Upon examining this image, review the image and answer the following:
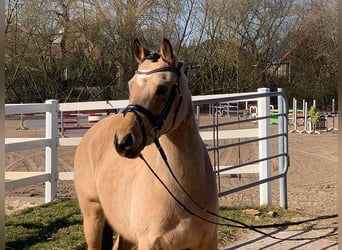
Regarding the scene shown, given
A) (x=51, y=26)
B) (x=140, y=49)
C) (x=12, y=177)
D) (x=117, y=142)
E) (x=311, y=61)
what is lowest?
(x=12, y=177)

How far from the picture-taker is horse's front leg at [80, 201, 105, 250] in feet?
12.2

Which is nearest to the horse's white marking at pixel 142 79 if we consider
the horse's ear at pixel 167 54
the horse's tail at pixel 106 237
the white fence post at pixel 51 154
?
the horse's ear at pixel 167 54

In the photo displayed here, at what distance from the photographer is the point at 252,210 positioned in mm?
6160

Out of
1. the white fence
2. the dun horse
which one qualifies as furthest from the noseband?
the white fence

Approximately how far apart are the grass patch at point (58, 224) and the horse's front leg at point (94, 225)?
3.60 feet

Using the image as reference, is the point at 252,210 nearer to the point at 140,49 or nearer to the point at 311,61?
the point at 140,49

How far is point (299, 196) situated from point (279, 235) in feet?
8.55

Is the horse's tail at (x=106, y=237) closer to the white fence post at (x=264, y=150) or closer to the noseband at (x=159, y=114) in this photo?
the noseband at (x=159, y=114)

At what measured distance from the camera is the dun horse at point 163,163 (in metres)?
2.44

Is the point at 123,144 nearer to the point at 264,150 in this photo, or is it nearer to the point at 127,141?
the point at 127,141

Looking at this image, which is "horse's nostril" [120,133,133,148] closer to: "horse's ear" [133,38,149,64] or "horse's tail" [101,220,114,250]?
"horse's ear" [133,38,149,64]

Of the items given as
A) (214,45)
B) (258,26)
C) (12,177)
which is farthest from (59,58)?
(12,177)

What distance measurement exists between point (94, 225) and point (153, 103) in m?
1.59

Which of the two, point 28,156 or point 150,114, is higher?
point 150,114
